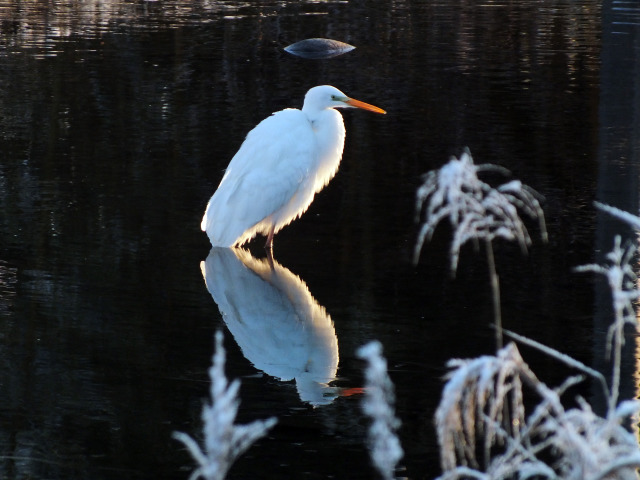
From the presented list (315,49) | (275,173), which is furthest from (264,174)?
(315,49)

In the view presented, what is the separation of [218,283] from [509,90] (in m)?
7.33

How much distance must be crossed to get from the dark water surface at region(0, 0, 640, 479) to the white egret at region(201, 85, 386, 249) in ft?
0.72

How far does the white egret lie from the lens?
6719mm

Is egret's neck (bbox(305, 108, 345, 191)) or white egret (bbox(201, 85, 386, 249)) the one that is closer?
white egret (bbox(201, 85, 386, 249))

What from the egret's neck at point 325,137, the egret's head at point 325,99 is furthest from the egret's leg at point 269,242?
the egret's head at point 325,99

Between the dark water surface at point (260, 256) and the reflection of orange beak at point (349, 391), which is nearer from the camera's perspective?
the dark water surface at point (260, 256)

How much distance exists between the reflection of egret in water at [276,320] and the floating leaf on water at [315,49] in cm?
948

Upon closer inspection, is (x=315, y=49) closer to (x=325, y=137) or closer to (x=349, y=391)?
(x=325, y=137)

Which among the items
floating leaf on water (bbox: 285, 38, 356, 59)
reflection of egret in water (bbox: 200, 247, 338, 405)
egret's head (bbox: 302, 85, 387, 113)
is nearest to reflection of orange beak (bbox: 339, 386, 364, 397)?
reflection of egret in water (bbox: 200, 247, 338, 405)

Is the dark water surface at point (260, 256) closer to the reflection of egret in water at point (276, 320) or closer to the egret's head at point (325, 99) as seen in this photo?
the reflection of egret in water at point (276, 320)

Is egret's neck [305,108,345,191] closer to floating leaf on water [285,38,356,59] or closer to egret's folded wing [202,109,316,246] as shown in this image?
egret's folded wing [202,109,316,246]

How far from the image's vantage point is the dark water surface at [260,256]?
4105 millimetres

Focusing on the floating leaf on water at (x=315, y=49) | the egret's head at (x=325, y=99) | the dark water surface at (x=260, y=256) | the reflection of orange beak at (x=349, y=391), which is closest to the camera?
the dark water surface at (x=260, y=256)

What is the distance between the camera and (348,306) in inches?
220
